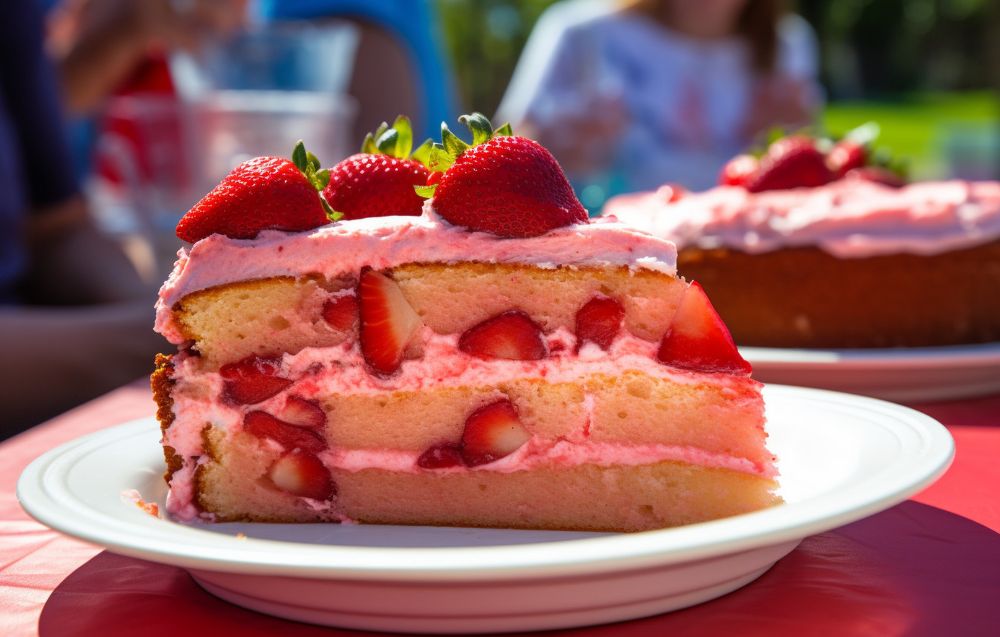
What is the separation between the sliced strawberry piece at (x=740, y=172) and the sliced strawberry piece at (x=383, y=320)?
143 cm

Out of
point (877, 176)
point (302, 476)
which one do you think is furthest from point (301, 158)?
point (877, 176)

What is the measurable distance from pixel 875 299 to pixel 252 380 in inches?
54.4

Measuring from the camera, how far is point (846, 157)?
281 cm

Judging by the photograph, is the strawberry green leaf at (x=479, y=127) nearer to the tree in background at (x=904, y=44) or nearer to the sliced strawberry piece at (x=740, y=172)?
the sliced strawberry piece at (x=740, y=172)

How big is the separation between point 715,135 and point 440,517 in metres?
3.81

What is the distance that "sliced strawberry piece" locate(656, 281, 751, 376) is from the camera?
142 centimetres

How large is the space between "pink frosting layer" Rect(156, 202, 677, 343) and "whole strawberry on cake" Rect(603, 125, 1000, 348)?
2.60 feet

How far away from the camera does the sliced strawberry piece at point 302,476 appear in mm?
1506

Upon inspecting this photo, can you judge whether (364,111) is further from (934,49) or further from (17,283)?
(934,49)

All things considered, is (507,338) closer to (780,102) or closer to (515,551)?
(515,551)

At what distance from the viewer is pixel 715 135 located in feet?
16.3

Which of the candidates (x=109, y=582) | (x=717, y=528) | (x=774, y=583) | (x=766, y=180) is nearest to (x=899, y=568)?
(x=774, y=583)

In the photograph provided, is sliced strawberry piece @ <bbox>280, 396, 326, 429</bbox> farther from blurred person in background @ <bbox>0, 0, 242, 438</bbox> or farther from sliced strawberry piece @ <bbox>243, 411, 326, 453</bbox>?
blurred person in background @ <bbox>0, 0, 242, 438</bbox>

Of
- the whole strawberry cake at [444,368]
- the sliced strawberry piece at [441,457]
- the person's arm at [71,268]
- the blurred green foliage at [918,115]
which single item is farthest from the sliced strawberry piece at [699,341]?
the blurred green foliage at [918,115]
